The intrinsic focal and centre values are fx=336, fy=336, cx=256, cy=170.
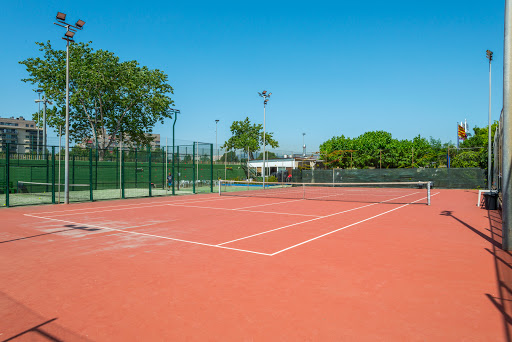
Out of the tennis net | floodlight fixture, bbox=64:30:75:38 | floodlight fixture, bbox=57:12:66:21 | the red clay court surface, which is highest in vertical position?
floodlight fixture, bbox=57:12:66:21

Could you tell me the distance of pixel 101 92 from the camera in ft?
110

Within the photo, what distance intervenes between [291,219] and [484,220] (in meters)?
6.73

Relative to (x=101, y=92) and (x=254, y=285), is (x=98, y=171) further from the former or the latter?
(x=254, y=285)

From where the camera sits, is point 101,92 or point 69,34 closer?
point 69,34

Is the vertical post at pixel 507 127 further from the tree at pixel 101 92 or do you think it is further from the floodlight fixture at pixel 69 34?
the tree at pixel 101 92

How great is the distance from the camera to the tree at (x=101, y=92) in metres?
31.7

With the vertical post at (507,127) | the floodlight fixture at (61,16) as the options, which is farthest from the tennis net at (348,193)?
the floodlight fixture at (61,16)

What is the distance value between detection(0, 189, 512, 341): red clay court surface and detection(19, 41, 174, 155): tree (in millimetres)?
25502

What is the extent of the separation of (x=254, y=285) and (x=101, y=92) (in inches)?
A: 1335

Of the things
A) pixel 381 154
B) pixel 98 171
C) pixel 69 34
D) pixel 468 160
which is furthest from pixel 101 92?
pixel 468 160

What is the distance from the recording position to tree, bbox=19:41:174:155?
31688 millimetres

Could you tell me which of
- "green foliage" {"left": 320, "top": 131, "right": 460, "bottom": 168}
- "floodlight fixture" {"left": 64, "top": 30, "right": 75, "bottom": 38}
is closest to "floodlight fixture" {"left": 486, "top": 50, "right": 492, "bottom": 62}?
"green foliage" {"left": 320, "top": 131, "right": 460, "bottom": 168}

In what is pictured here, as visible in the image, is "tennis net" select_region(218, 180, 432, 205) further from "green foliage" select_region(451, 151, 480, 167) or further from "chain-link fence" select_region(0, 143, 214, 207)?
"green foliage" select_region(451, 151, 480, 167)

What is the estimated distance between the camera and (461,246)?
7.53 meters
